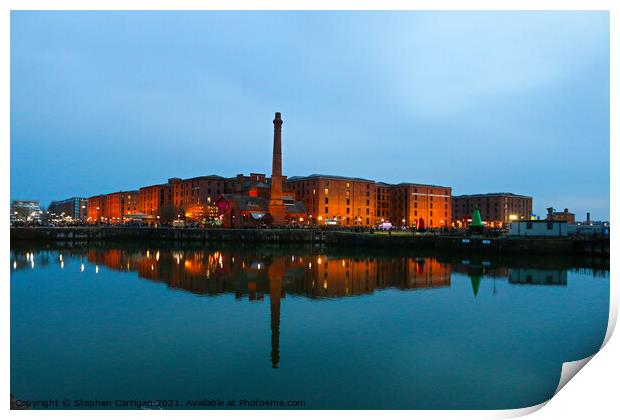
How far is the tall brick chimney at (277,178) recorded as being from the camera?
64.6 metres

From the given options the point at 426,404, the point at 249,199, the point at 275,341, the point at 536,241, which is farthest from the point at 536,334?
the point at 249,199

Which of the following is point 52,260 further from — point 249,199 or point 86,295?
point 249,199

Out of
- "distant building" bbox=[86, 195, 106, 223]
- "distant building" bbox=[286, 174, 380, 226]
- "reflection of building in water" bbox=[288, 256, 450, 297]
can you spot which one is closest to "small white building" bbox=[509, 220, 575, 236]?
"reflection of building in water" bbox=[288, 256, 450, 297]

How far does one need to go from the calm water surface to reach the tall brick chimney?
128 ft

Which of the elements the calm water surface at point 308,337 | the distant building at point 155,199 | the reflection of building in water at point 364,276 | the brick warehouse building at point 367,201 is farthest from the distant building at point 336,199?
the calm water surface at point 308,337

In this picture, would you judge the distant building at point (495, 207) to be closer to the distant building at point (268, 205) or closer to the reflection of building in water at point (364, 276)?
the distant building at point (268, 205)

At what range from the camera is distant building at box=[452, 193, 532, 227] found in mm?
121188

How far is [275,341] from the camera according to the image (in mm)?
13414

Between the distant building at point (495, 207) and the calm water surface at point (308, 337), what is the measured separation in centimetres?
10022

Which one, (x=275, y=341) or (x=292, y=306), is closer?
(x=275, y=341)
